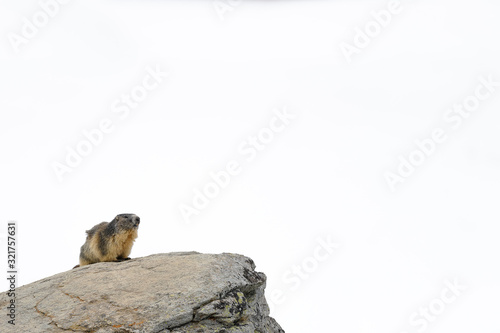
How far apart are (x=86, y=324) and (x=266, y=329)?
3904mm

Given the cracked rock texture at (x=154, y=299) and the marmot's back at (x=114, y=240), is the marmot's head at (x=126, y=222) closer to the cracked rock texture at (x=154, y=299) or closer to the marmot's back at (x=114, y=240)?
the marmot's back at (x=114, y=240)

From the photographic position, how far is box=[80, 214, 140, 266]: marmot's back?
14352 millimetres

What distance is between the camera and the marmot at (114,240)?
14352 millimetres

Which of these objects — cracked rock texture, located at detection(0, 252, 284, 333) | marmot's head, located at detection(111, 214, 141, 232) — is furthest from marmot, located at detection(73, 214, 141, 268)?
cracked rock texture, located at detection(0, 252, 284, 333)

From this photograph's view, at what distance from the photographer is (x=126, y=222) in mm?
14430

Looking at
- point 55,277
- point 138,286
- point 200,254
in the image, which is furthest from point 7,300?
point 200,254

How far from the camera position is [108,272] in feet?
41.9

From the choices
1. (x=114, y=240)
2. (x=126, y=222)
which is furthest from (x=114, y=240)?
(x=126, y=222)

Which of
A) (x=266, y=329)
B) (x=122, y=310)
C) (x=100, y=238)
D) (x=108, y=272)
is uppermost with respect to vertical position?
(x=100, y=238)

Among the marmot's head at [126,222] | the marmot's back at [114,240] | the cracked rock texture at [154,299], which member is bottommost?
the cracked rock texture at [154,299]

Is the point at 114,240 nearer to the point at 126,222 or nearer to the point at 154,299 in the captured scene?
the point at 126,222

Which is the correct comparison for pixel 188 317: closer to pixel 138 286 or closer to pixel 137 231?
pixel 138 286

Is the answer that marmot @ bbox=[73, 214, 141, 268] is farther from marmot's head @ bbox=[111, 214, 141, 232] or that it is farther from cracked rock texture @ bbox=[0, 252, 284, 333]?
cracked rock texture @ bbox=[0, 252, 284, 333]

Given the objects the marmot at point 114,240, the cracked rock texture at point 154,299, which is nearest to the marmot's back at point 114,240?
the marmot at point 114,240
